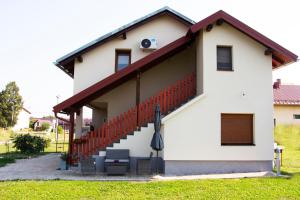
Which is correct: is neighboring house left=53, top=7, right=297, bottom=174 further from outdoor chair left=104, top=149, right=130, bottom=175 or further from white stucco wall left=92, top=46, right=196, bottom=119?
white stucco wall left=92, top=46, right=196, bottom=119

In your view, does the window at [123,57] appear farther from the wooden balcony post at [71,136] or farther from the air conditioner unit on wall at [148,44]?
the wooden balcony post at [71,136]

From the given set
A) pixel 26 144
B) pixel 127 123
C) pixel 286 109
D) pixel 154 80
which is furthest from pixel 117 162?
pixel 286 109

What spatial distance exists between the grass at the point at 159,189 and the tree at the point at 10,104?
56.9 m

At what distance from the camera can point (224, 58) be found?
11.9m

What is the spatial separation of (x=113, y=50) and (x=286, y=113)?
18.6m

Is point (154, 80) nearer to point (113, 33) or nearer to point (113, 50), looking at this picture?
point (113, 50)

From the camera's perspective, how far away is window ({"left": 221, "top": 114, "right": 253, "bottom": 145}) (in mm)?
11594

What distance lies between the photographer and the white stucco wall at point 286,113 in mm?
26188

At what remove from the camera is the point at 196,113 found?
11234 millimetres

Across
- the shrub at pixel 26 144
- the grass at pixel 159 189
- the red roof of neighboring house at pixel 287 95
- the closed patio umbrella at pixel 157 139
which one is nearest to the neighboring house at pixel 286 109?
the red roof of neighboring house at pixel 287 95

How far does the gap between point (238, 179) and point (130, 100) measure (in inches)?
262

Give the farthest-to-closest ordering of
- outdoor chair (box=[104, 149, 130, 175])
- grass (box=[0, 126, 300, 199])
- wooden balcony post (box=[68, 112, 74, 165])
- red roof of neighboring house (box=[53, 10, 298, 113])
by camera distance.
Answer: wooden balcony post (box=[68, 112, 74, 165])
red roof of neighboring house (box=[53, 10, 298, 113])
outdoor chair (box=[104, 149, 130, 175])
grass (box=[0, 126, 300, 199])

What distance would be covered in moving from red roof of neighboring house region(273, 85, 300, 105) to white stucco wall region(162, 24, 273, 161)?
52.7 feet

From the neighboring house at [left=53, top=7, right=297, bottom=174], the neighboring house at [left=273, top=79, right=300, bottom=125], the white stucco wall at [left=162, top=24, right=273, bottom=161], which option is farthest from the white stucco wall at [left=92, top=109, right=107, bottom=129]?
the neighboring house at [left=273, top=79, right=300, bottom=125]
